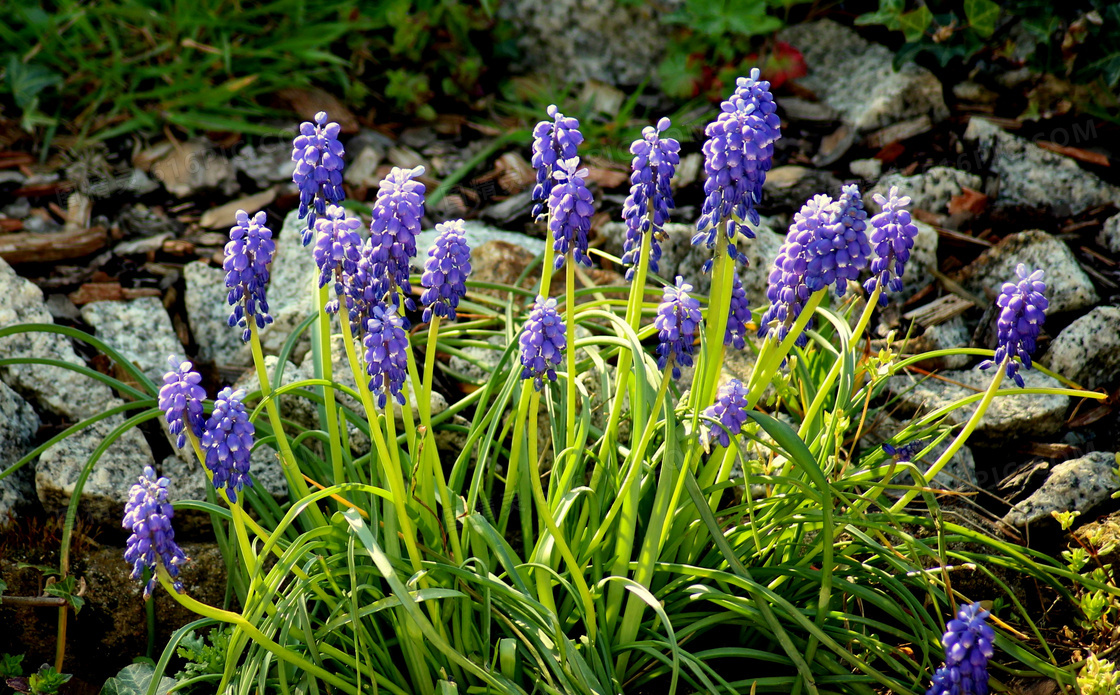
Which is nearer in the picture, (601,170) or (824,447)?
(824,447)

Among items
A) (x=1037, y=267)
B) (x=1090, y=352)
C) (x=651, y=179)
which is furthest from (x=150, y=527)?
(x=1037, y=267)

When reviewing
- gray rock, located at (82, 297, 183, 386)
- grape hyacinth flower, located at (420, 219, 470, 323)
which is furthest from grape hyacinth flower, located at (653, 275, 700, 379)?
gray rock, located at (82, 297, 183, 386)

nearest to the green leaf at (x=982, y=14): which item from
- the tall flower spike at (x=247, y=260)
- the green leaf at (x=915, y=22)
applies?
the green leaf at (x=915, y=22)

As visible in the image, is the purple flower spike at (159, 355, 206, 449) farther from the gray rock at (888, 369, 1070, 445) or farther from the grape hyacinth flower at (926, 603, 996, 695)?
the gray rock at (888, 369, 1070, 445)

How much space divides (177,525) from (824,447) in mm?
2316

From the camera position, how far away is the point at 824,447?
9.29 feet

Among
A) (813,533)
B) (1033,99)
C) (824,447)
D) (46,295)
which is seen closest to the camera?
(824,447)

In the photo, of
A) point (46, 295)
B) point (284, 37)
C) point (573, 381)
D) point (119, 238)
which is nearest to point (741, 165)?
point (573, 381)

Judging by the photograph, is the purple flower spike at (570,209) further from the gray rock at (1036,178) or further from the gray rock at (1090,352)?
the gray rock at (1036,178)

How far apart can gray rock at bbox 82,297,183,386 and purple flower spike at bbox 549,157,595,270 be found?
2.40 m

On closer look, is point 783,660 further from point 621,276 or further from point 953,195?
point 953,195

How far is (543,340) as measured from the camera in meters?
2.30

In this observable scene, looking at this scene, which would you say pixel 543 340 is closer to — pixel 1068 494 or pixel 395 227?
pixel 395 227

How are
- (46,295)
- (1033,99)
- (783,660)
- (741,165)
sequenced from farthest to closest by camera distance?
1. (1033,99)
2. (46,295)
3. (783,660)
4. (741,165)
